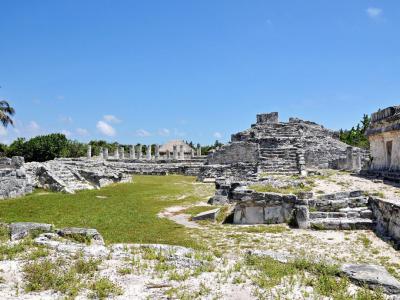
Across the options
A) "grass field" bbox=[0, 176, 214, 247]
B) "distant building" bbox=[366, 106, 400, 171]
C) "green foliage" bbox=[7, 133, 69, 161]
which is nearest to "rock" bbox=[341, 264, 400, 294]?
"grass field" bbox=[0, 176, 214, 247]

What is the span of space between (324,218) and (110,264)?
633 centimetres

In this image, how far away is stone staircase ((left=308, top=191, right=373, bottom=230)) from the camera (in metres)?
9.70

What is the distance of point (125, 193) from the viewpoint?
1916 cm

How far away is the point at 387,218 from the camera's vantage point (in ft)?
29.7

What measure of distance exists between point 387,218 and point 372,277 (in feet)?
14.3

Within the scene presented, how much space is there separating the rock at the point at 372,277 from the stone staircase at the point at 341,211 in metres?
4.14

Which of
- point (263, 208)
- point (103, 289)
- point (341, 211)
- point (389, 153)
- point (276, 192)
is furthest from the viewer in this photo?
point (389, 153)

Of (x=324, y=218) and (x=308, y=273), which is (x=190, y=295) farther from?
(x=324, y=218)

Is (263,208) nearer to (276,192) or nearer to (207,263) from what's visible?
(276,192)

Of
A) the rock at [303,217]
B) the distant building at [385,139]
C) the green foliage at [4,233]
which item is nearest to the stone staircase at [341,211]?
the rock at [303,217]

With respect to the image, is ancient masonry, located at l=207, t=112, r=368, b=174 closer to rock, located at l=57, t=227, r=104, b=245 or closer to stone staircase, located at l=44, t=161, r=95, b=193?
stone staircase, located at l=44, t=161, r=95, b=193

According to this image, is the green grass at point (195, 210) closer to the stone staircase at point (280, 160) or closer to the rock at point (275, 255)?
the rock at point (275, 255)

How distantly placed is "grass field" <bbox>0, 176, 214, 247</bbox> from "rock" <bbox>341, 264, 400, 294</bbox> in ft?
12.4

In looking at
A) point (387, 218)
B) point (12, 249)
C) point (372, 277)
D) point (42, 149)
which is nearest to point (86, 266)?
point (12, 249)
